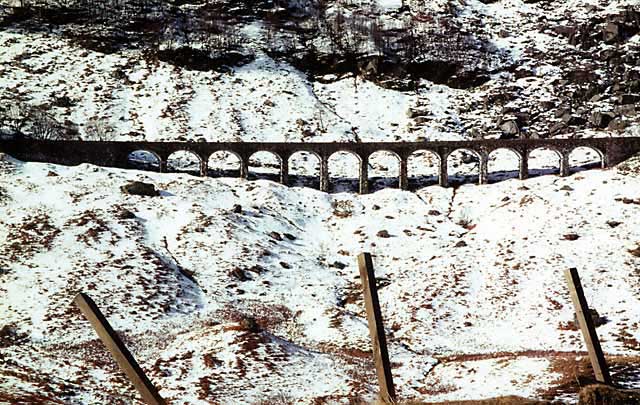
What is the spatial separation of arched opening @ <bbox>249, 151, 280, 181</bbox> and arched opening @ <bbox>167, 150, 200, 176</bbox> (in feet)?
16.1

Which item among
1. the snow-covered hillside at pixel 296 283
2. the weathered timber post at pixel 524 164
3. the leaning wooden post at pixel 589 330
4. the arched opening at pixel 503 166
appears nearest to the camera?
the leaning wooden post at pixel 589 330

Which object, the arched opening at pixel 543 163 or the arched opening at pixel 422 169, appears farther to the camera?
the arched opening at pixel 422 169

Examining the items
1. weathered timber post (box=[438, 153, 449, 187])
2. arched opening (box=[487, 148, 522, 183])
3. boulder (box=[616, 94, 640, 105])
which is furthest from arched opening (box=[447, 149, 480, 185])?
boulder (box=[616, 94, 640, 105])

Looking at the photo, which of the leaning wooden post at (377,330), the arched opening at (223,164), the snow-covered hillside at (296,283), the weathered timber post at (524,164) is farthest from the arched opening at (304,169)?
the leaning wooden post at (377,330)

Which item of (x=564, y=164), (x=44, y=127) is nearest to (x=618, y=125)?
(x=564, y=164)

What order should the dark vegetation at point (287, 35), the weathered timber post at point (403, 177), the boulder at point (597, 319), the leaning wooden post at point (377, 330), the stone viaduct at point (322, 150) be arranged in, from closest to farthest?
the leaning wooden post at point (377, 330) → the boulder at point (597, 319) → the stone viaduct at point (322, 150) → the weathered timber post at point (403, 177) → the dark vegetation at point (287, 35)

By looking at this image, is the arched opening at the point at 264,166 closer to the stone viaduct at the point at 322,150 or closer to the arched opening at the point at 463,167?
the stone viaduct at the point at 322,150

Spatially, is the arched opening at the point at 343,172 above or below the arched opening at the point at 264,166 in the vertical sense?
below

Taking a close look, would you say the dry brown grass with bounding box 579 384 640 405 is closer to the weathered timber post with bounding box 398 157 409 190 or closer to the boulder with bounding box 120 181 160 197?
the boulder with bounding box 120 181 160 197

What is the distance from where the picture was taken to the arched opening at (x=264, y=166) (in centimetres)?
5659

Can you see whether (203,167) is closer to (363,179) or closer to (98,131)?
(98,131)

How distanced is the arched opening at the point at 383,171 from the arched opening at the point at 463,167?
4.86 meters

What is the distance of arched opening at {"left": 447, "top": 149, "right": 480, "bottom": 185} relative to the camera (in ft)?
185

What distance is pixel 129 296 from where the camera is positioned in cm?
3036
